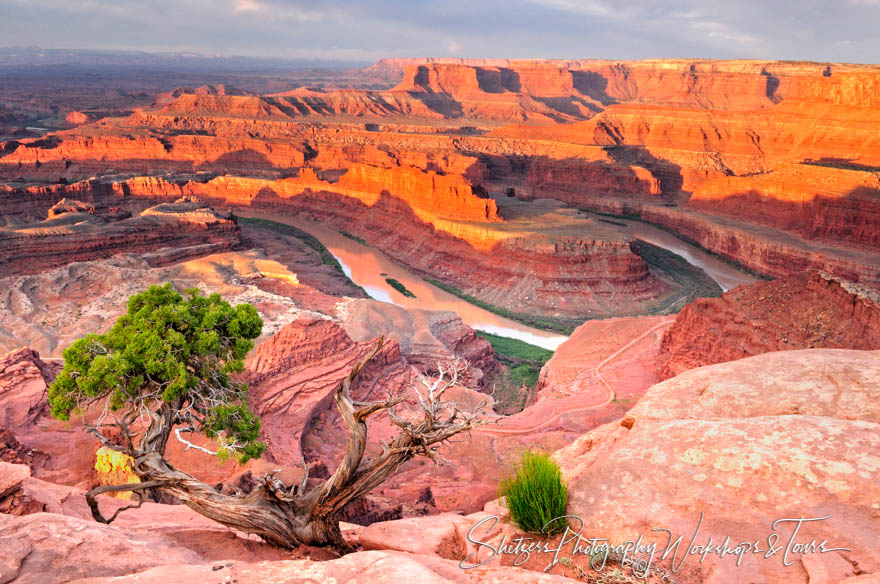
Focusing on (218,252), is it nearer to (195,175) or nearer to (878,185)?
(195,175)

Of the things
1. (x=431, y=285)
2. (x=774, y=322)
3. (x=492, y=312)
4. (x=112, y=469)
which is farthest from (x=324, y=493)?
(x=431, y=285)

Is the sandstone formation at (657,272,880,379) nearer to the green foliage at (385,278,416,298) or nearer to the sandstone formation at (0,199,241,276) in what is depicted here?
the green foliage at (385,278,416,298)

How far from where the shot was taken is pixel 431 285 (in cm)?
5169

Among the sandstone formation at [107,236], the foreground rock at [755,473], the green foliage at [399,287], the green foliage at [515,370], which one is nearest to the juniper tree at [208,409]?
the foreground rock at [755,473]

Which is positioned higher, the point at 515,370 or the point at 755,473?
the point at 755,473

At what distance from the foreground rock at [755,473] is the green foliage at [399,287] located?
3981 cm

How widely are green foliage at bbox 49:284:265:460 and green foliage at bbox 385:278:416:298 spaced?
120 ft

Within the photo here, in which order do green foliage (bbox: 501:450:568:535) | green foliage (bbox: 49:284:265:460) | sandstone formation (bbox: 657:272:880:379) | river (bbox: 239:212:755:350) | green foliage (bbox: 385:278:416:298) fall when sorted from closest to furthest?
green foliage (bbox: 501:450:568:535) → green foliage (bbox: 49:284:265:460) → sandstone formation (bbox: 657:272:880:379) → river (bbox: 239:212:755:350) → green foliage (bbox: 385:278:416:298)

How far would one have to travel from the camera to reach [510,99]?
172500 mm

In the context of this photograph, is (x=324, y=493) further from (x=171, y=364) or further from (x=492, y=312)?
(x=492, y=312)

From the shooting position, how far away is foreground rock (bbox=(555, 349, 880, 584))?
599 cm

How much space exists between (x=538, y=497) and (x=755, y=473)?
8.89ft

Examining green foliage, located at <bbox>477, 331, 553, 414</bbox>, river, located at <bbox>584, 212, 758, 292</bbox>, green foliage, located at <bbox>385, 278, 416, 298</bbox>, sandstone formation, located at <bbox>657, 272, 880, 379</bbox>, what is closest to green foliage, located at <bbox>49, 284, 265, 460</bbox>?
green foliage, located at <bbox>477, 331, 553, 414</bbox>

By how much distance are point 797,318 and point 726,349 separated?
111 inches
